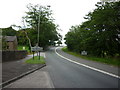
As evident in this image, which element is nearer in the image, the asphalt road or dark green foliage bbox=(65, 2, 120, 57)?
the asphalt road

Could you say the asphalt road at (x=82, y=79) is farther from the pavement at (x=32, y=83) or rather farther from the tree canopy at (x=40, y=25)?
the tree canopy at (x=40, y=25)

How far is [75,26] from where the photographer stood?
62125 millimetres

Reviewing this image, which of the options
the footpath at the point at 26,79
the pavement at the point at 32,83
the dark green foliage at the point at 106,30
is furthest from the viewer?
the dark green foliage at the point at 106,30

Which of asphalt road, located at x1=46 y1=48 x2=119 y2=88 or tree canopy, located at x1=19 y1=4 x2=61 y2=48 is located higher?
tree canopy, located at x1=19 y1=4 x2=61 y2=48

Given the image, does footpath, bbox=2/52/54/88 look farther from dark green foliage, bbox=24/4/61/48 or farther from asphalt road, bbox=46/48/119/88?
dark green foliage, bbox=24/4/61/48

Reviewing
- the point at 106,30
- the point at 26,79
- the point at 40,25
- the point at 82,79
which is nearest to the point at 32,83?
the point at 26,79

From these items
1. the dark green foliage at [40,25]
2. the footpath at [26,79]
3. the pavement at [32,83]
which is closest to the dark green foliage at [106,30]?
the footpath at [26,79]

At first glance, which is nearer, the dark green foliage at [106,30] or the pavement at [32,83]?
the pavement at [32,83]

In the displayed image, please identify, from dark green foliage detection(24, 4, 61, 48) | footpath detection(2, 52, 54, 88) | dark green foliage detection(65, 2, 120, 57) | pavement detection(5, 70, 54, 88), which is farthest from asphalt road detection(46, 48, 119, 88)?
dark green foliage detection(24, 4, 61, 48)

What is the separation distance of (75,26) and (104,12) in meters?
42.7

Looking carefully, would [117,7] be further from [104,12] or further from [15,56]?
[15,56]

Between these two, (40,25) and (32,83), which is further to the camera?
(40,25)

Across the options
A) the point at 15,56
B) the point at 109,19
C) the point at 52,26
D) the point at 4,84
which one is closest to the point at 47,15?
the point at 52,26

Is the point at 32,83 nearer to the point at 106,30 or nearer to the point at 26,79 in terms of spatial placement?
the point at 26,79
